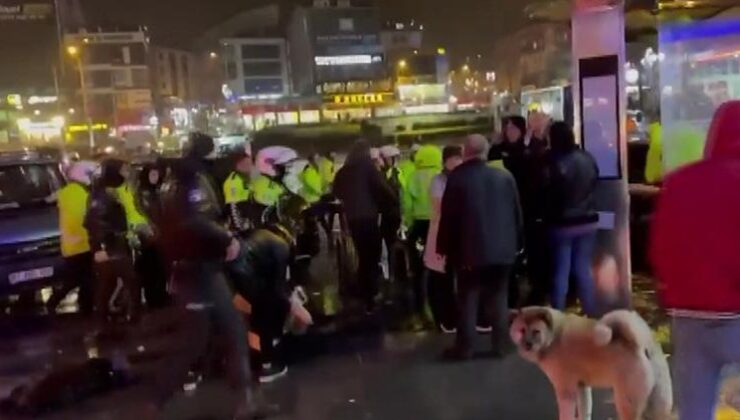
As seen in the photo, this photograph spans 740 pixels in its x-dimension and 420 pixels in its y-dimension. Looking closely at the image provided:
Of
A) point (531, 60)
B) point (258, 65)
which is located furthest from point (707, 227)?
point (258, 65)

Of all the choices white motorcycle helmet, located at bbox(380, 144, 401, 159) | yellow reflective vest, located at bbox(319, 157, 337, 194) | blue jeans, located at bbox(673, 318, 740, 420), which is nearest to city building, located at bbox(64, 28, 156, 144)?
yellow reflective vest, located at bbox(319, 157, 337, 194)

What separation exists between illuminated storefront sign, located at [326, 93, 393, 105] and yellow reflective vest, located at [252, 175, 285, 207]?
6766 cm

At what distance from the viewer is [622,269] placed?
845 cm

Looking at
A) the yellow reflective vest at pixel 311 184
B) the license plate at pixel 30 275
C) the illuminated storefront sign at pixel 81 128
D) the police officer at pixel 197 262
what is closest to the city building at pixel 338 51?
the illuminated storefront sign at pixel 81 128

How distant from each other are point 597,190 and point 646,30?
3.04 m

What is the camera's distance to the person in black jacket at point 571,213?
8.08m

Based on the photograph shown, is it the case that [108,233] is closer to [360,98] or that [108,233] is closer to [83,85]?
[83,85]

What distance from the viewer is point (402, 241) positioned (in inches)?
439

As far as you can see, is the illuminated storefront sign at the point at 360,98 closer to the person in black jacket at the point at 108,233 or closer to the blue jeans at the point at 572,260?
the person in black jacket at the point at 108,233

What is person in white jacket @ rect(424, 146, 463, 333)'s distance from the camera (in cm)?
866

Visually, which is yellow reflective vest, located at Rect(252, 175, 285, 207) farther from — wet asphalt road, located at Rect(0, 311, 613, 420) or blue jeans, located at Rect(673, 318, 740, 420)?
blue jeans, located at Rect(673, 318, 740, 420)

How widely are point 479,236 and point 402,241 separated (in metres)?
3.59

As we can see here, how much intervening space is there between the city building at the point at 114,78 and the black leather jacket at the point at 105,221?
176ft

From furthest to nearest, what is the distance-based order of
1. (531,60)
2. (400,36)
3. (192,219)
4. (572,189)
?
(400,36) < (531,60) < (572,189) < (192,219)
